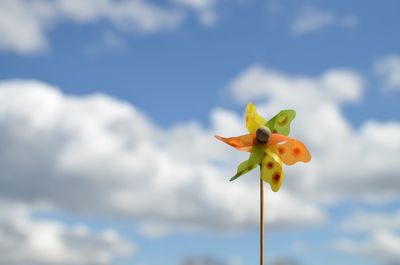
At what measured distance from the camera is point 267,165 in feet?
21.9

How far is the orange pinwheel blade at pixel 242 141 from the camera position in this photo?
6.74 metres

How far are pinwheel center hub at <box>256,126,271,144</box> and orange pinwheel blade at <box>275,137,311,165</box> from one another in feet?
0.67

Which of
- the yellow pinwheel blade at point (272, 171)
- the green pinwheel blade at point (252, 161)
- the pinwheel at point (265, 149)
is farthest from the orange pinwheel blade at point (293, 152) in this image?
the green pinwheel blade at point (252, 161)

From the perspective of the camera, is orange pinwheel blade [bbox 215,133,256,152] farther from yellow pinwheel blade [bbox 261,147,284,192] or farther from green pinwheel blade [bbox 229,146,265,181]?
yellow pinwheel blade [bbox 261,147,284,192]

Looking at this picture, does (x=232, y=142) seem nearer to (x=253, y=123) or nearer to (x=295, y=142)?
(x=253, y=123)

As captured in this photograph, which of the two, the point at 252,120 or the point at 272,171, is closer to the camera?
the point at 272,171

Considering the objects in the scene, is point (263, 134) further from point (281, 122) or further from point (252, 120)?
point (281, 122)

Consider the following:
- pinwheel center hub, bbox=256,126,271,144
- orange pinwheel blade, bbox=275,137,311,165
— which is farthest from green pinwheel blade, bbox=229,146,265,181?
orange pinwheel blade, bbox=275,137,311,165

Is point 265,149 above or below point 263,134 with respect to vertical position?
below

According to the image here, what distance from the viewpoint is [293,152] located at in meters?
6.75

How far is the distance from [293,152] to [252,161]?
1.90 ft

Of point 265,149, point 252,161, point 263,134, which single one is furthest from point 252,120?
point 252,161

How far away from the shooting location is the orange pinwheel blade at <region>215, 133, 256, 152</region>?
22.1 feet

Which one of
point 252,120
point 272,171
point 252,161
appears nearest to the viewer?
point 272,171
